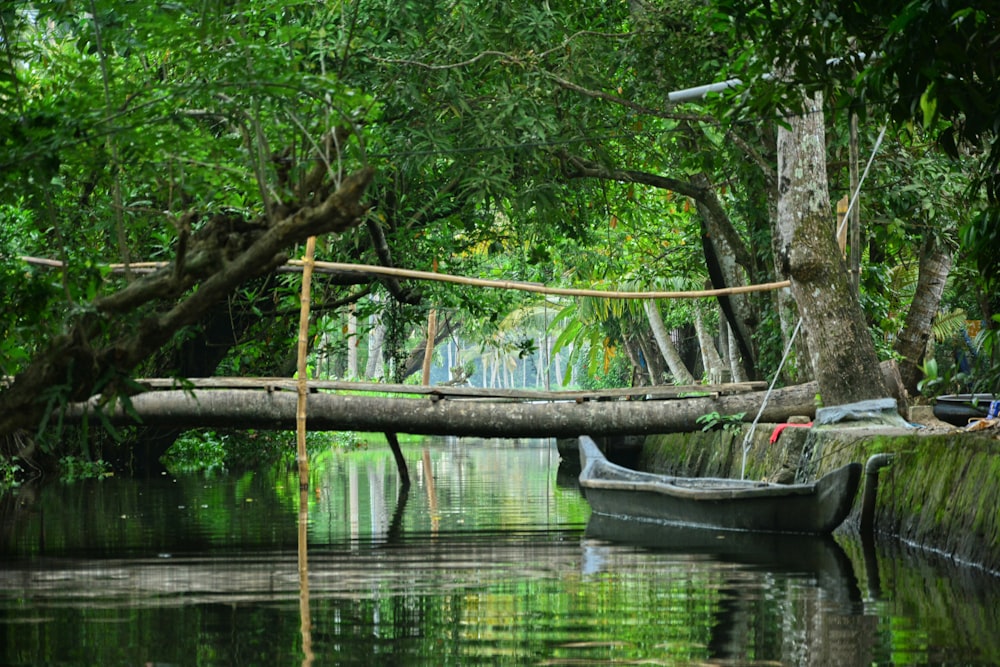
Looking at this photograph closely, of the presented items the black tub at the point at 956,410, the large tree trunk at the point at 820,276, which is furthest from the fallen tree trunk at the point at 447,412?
the large tree trunk at the point at 820,276

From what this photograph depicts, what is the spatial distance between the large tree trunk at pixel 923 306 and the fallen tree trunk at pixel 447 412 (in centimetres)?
353

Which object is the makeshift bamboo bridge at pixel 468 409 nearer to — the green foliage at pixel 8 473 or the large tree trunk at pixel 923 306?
the green foliage at pixel 8 473

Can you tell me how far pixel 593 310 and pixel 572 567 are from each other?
14211 millimetres

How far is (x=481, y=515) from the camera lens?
1120 centimetres

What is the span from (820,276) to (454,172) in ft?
12.3

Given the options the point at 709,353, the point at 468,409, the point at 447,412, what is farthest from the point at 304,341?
the point at 709,353

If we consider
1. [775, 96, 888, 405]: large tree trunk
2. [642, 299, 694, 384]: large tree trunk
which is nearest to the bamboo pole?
[775, 96, 888, 405]: large tree trunk

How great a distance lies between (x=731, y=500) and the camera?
9398 mm

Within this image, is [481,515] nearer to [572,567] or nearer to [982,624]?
[572,567]

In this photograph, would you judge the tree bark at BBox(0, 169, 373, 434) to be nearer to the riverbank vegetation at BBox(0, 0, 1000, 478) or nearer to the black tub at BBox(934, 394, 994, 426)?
the riverbank vegetation at BBox(0, 0, 1000, 478)

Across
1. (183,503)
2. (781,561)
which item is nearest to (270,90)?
(781,561)

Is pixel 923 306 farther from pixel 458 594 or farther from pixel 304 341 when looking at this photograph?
pixel 458 594

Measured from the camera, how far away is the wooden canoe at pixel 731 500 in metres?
8.80

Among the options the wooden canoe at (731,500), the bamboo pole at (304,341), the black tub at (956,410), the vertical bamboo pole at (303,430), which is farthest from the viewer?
the black tub at (956,410)
